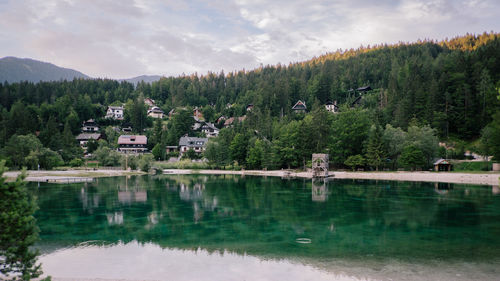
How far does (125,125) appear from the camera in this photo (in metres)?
104

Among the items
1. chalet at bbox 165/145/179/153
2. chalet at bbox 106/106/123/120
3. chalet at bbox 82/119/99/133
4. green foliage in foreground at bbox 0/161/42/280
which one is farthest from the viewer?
chalet at bbox 106/106/123/120

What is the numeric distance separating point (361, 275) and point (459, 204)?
2077 centimetres

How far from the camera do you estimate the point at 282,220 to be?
73.9 feet

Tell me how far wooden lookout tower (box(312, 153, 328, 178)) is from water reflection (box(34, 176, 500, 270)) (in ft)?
67.0

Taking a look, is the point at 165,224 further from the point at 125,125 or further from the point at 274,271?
the point at 125,125

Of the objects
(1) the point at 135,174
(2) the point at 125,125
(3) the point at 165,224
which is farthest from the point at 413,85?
(2) the point at 125,125

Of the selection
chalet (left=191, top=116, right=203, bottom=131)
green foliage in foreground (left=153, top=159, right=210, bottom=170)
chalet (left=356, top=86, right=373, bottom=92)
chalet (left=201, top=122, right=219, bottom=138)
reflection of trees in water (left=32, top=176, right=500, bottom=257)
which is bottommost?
reflection of trees in water (left=32, top=176, right=500, bottom=257)

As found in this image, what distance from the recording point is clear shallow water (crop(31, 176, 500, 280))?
41.8 ft

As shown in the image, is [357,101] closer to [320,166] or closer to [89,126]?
[320,166]

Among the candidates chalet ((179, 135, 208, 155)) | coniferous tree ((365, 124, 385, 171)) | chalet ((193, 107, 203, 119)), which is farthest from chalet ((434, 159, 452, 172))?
chalet ((193, 107, 203, 119))

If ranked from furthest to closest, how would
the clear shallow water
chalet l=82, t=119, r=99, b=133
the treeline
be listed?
chalet l=82, t=119, r=99, b=133 → the treeline → the clear shallow water

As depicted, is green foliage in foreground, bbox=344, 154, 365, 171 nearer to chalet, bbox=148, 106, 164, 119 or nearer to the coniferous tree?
the coniferous tree

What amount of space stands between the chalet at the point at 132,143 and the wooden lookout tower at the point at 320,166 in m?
49.8

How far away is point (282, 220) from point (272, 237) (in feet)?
15.2
